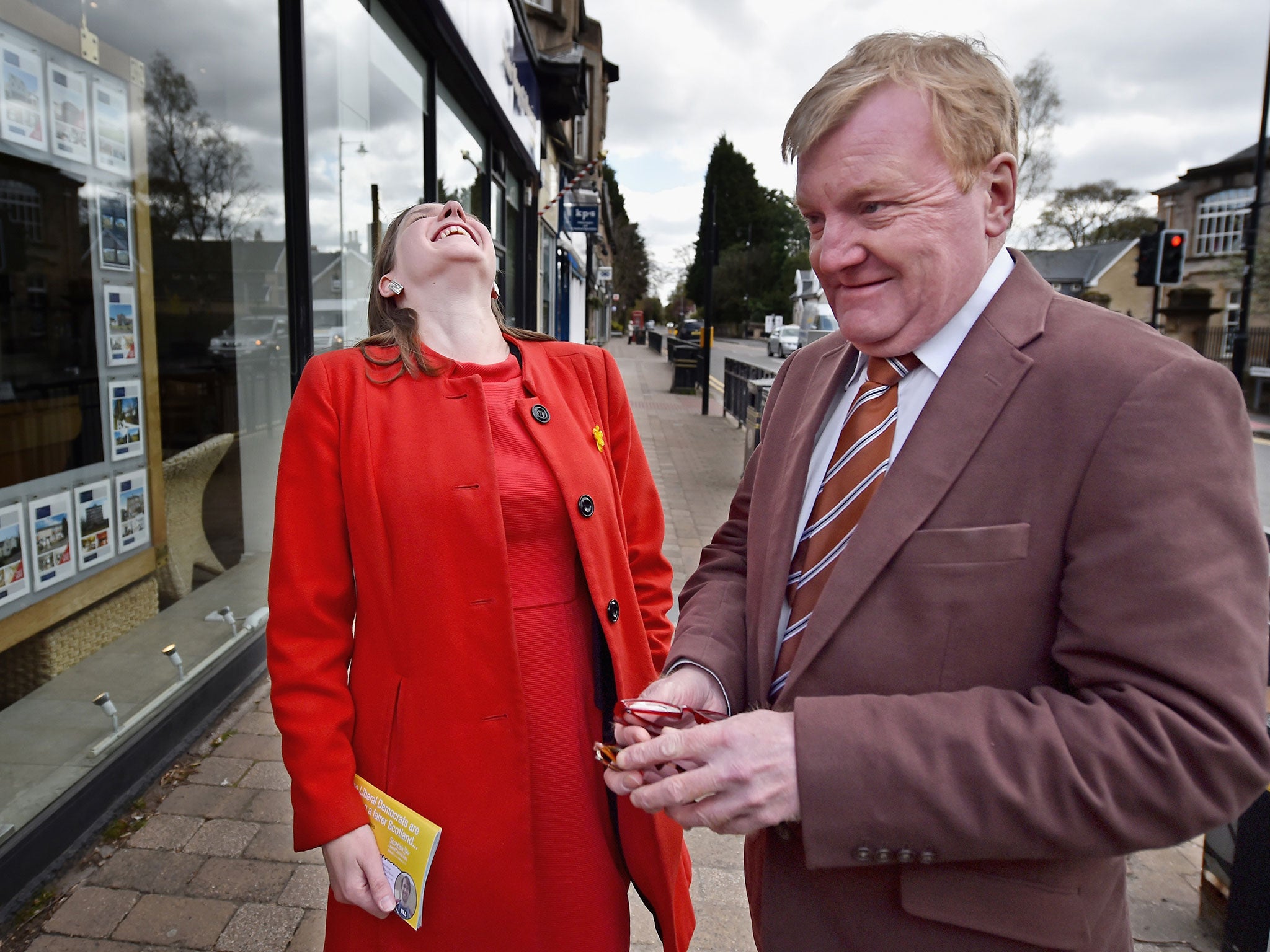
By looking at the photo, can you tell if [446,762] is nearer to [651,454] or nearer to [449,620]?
[449,620]

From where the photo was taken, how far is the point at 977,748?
978 mm

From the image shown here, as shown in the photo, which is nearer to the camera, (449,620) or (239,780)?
(449,620)

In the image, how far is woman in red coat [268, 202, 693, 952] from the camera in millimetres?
1697

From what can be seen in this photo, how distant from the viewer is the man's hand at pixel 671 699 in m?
1.21

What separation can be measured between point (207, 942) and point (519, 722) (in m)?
1.55

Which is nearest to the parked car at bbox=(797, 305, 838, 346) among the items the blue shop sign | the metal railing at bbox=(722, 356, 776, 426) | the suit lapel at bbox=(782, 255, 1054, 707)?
the blue shop sign

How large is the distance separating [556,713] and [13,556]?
2.24m

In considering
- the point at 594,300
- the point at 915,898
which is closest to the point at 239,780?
the point at 915,898

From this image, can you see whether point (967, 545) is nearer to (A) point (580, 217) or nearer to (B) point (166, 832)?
(B) point (166, 832)

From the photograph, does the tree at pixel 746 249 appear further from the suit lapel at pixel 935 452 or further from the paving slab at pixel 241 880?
the suit lapel at pixel 935 452

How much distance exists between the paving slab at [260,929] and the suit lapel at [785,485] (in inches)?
79.4

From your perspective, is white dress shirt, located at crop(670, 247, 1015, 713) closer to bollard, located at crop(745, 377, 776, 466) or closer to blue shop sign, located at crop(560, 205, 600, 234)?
bollard, located at crop(745, 377, 776, 466)

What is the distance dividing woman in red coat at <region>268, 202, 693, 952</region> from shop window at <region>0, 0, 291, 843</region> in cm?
175

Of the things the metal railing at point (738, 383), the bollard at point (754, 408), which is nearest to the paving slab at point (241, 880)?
the bollard at point (754, 408)
